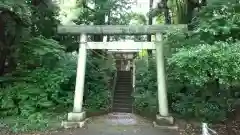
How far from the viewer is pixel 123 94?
16.2 metres

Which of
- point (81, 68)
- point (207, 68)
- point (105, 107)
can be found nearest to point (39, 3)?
point (81, 68)

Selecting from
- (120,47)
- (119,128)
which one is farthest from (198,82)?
(120,47)

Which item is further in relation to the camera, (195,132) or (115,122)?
(115,122)

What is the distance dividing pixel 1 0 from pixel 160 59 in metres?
6.33

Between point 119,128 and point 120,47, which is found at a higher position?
point 120,47

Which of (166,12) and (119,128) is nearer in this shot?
(119,128)

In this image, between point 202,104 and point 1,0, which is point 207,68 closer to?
point 202,104

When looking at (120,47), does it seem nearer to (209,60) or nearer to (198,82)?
(198,82)

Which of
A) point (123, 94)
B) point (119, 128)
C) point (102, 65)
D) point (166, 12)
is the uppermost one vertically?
point (166, 12)

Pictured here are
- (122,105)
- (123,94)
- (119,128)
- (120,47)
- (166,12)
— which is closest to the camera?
(119,128)

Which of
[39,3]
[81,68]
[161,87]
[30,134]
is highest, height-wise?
[39,3]

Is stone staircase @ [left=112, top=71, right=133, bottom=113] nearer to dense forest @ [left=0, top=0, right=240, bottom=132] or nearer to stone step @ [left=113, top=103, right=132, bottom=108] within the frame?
stone step @ [left=113, top=103, right=132, bottom=108]

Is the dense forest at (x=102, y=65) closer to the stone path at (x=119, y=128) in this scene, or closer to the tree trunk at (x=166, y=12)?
the tree trunk at (x=166, y=12)

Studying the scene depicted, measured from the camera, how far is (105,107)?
543 inches
